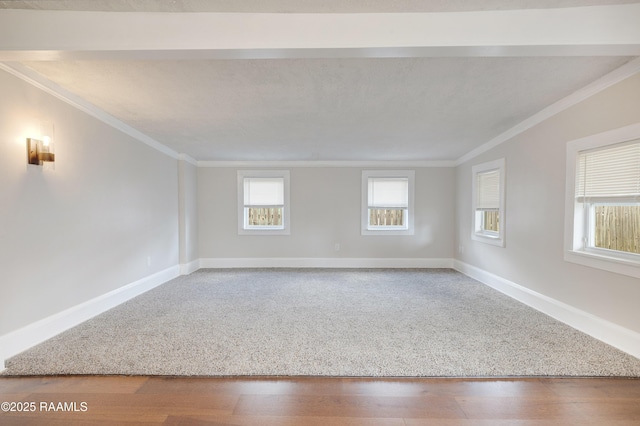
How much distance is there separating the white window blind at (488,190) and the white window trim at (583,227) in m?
1.32

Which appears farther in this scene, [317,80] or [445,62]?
[317,80]

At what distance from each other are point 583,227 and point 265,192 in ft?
15.8

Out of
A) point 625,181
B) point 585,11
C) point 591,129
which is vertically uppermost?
point 585,11

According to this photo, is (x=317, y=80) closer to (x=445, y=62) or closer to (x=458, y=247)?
(x=445, y=62)

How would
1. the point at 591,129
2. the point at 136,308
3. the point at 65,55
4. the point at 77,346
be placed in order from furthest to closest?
the point at 136,308
the point at 591,129
the point at 77,346
the point at 65,55

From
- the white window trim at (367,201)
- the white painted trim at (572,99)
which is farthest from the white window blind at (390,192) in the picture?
the white painted trim at (572,99)

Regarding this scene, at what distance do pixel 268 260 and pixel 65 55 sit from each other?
434 centimetres

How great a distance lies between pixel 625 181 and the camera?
2.32 metres

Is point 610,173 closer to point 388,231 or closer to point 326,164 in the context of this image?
point 388,231

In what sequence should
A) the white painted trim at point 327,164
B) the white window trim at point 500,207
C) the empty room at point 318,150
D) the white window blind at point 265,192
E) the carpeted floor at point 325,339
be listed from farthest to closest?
the white window blind at point 265,192
the white painted trim at point 327,164
the white window trim at point 500,207
the carpeted floor at point 325,339
the empty room at point 318,150

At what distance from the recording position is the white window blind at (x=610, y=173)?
2254 millimetres

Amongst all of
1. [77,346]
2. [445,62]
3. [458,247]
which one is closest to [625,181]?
[445,62]

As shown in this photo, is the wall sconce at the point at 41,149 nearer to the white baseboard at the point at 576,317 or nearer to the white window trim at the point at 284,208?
the white window trim at the point at 284,208

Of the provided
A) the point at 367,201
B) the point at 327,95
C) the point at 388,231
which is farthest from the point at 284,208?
the point at 327,95
